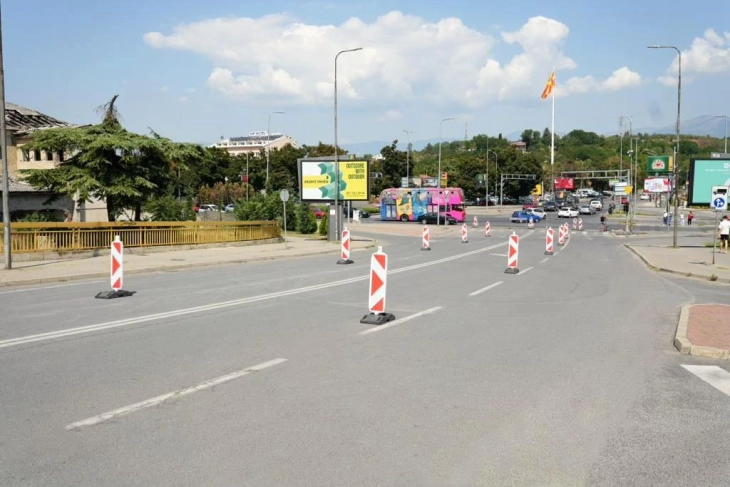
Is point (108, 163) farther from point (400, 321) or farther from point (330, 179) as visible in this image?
point (400, 321)

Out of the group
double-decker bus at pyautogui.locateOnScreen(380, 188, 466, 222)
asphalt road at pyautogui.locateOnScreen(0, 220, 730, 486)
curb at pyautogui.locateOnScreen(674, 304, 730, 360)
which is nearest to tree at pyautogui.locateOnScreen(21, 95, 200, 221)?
asphalt road at pyautogui.locateOnScreen(0, 220, 730, 486)

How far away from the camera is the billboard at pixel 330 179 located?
3875 centimetres

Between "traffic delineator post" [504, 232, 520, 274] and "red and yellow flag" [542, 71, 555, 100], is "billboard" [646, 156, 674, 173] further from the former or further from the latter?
"traffic delineator post" [504, 232, 520, 274]

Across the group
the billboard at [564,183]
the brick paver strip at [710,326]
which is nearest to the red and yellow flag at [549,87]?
the billboard at [564,183]

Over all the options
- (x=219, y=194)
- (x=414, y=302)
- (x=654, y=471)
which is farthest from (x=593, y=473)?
(x=219, y=194)

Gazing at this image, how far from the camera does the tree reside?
26.5 m

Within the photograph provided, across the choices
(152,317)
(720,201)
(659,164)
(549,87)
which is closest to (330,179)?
→ (720,201)

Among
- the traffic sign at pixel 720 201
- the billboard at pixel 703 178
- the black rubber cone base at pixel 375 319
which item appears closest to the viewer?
the black rubber cone base at pixel 375 319

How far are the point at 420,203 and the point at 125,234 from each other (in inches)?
2067

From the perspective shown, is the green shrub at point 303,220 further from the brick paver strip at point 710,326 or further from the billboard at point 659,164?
the billboard at point 659,164

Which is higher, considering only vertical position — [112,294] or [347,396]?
[347,396]

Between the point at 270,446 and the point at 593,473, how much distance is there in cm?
241

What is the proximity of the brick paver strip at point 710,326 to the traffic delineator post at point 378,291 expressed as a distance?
464cm

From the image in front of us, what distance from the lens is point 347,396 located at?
6531 millimetres
